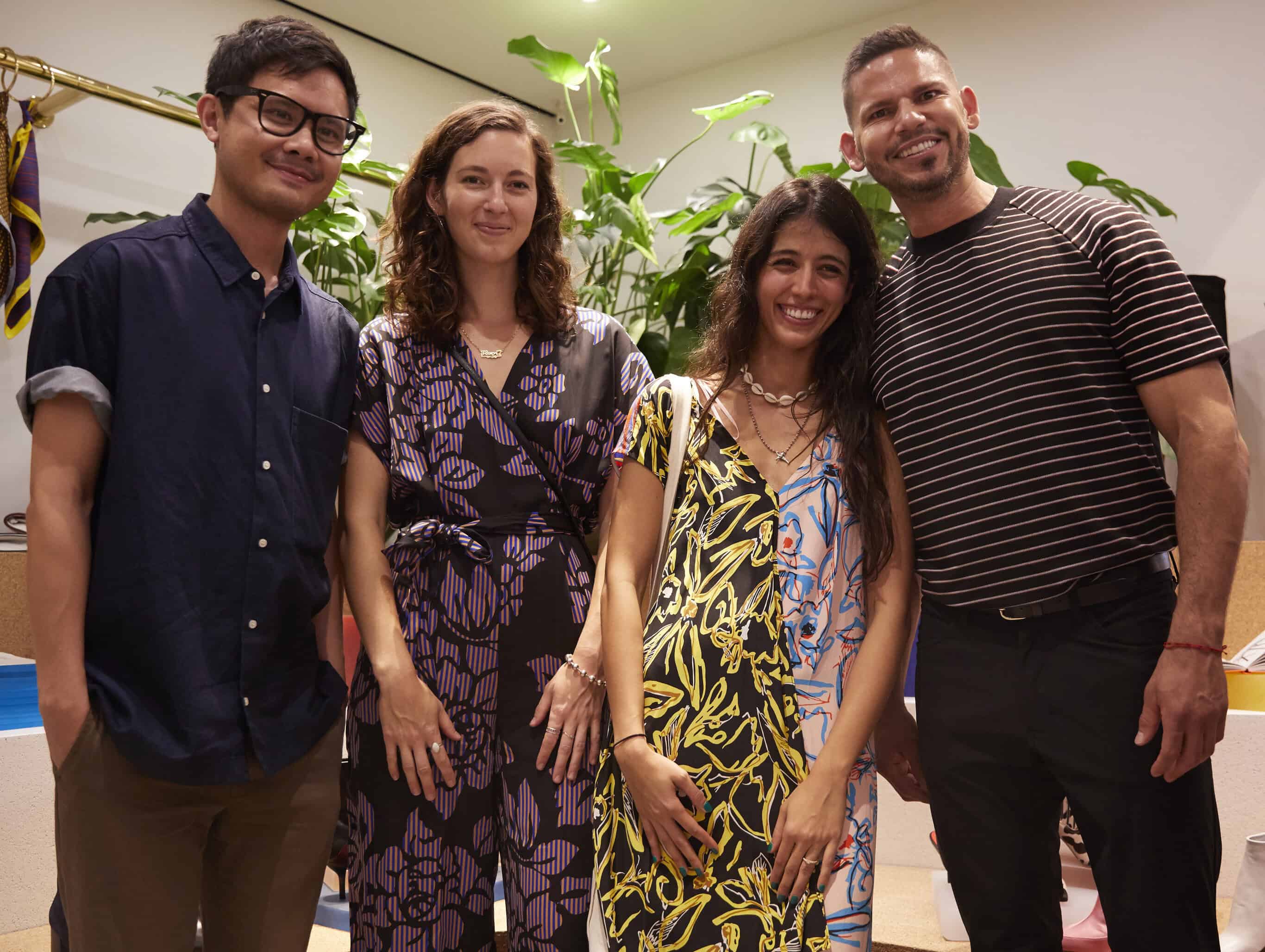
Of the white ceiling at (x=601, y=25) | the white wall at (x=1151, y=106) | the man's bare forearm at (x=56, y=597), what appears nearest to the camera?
the man's bare forearm at (x=56, y=597)

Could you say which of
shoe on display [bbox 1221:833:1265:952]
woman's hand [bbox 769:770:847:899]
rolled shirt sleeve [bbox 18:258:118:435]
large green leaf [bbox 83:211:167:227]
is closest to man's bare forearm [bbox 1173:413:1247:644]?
woman's hand [bbox 769:770:847:899]

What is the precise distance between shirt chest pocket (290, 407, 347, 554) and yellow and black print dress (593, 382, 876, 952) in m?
0.48

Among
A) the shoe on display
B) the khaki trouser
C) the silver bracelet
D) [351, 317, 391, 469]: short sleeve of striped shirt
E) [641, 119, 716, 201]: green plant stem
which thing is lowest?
the shoe on display

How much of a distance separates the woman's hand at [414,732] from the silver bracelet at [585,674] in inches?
8.0

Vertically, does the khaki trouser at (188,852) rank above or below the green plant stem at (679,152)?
below

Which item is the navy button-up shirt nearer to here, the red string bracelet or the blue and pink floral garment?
the blue and pink floral garment

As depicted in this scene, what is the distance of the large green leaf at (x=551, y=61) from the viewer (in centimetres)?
352

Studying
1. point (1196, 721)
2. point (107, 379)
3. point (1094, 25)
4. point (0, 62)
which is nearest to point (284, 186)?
point (107, 379)

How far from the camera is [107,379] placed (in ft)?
4.79

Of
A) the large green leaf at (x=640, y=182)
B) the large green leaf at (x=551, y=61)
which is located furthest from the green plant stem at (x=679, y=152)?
the large green leaf at (x=551, y=61)

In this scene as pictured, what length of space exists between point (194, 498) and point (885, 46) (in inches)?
53.1

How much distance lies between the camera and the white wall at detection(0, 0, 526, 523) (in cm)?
369

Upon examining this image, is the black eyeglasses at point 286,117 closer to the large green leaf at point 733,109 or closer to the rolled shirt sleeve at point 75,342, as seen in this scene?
the rolled shirt sleeve at point 75,342

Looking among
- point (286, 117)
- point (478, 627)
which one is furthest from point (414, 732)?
point (286, 117)
